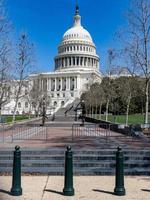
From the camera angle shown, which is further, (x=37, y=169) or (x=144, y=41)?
(x=144, y=41)

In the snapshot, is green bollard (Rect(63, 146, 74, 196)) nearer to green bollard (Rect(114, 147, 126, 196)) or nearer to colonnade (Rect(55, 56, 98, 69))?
green bollard (Rect(114, 147, 126, 196))

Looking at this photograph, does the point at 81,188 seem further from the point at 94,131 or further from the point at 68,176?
the point at 94,131

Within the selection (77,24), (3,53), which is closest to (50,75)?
(77,24)

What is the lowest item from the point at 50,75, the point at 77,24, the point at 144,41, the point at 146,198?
the point at 146,198

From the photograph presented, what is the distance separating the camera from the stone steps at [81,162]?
1304cm

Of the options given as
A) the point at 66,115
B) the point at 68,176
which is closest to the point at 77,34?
the point at 66,115

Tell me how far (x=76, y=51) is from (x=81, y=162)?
15207 cm

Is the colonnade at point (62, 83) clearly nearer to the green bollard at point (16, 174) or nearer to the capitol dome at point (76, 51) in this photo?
the capitol dome at point (76, 51)

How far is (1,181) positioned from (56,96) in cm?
16124

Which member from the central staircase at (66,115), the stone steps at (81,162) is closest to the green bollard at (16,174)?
the stone steps at (81,162)

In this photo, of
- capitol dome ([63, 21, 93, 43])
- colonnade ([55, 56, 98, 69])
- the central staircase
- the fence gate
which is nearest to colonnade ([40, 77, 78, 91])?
colonnade ([55, 56, 98, 69])

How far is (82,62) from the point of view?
167125 mm

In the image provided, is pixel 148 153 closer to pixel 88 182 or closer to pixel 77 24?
pixel 88 182

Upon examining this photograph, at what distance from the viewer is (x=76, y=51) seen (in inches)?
6471
